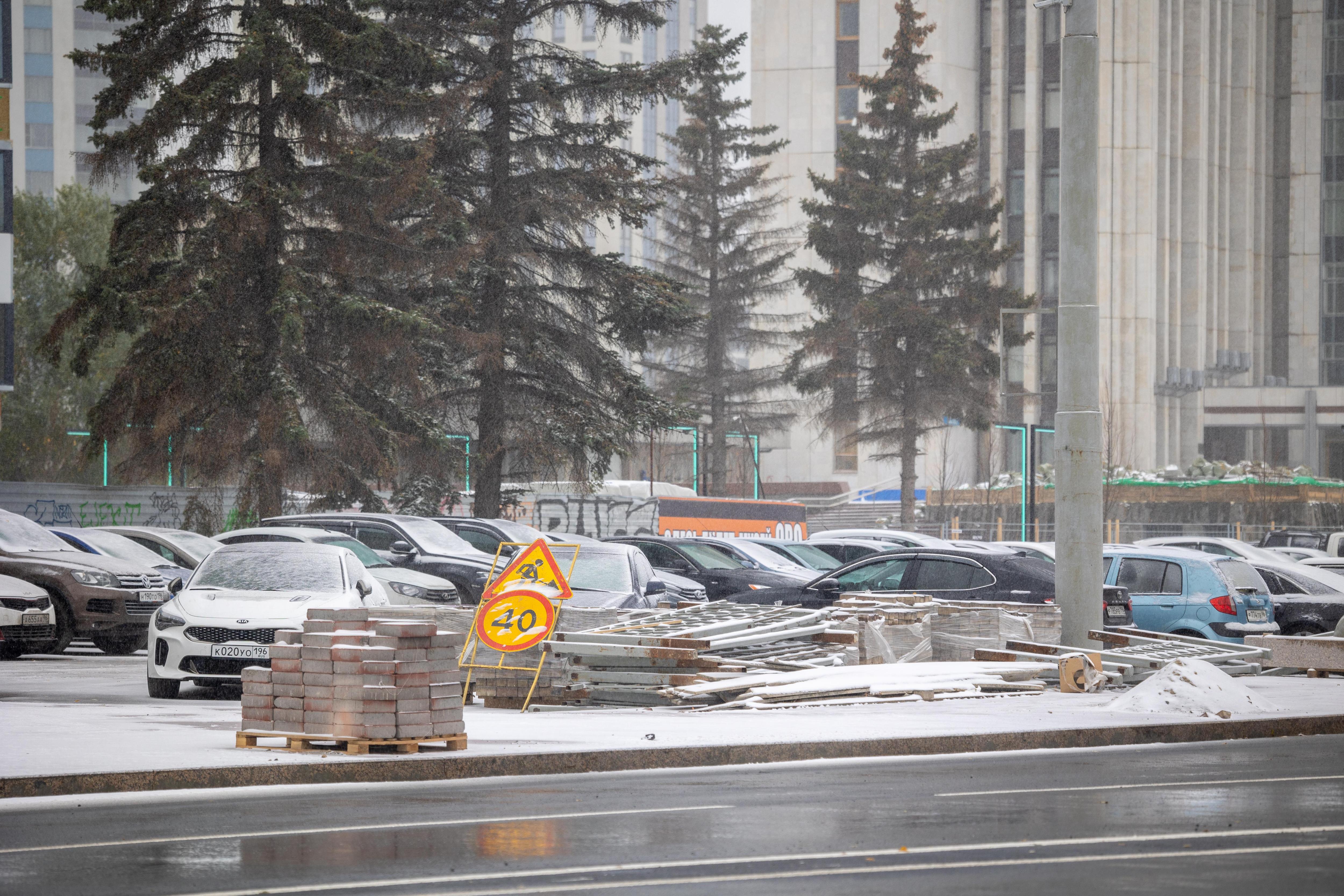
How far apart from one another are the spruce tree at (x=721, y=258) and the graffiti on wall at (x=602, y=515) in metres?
18.1

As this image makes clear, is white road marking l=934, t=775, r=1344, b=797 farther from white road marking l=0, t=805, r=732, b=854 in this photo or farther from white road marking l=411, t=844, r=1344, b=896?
white road marking l=411, t=844, r=1344, b=896

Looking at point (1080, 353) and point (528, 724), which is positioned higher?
point (1080, 353)

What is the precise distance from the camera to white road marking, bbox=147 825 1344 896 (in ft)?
23.6

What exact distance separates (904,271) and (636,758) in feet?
151

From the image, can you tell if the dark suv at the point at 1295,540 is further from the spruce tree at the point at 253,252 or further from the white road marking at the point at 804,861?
the white road marking at the point at 804,861

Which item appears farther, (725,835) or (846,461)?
(846,461)

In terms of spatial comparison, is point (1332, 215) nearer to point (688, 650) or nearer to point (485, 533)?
point (485, 533)

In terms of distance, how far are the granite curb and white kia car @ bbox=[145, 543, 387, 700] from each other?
477cm

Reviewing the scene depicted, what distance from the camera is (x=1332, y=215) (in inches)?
3979

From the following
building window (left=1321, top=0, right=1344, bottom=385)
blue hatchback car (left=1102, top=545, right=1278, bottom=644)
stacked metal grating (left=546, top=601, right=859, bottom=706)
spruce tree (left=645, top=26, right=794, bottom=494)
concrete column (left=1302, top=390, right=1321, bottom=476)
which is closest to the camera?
stacked metal grating (left=546, top=601, right=859, bottom=706)

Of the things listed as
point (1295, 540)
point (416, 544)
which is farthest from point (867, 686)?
point (1295, 540)

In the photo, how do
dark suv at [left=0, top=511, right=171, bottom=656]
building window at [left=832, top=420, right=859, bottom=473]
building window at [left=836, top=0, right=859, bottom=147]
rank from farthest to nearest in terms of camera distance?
building window at [left=836, top=0, right=859, bottom=147] → building window at [left=832, top=420, right=859, bottom=473] → dark suv at [left=0, top=511, right=171, bottom=656]

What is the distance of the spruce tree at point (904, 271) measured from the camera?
5678 cm

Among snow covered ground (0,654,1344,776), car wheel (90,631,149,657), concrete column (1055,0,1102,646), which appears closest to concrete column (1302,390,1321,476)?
snow covered ground (0,654,1344,776)
